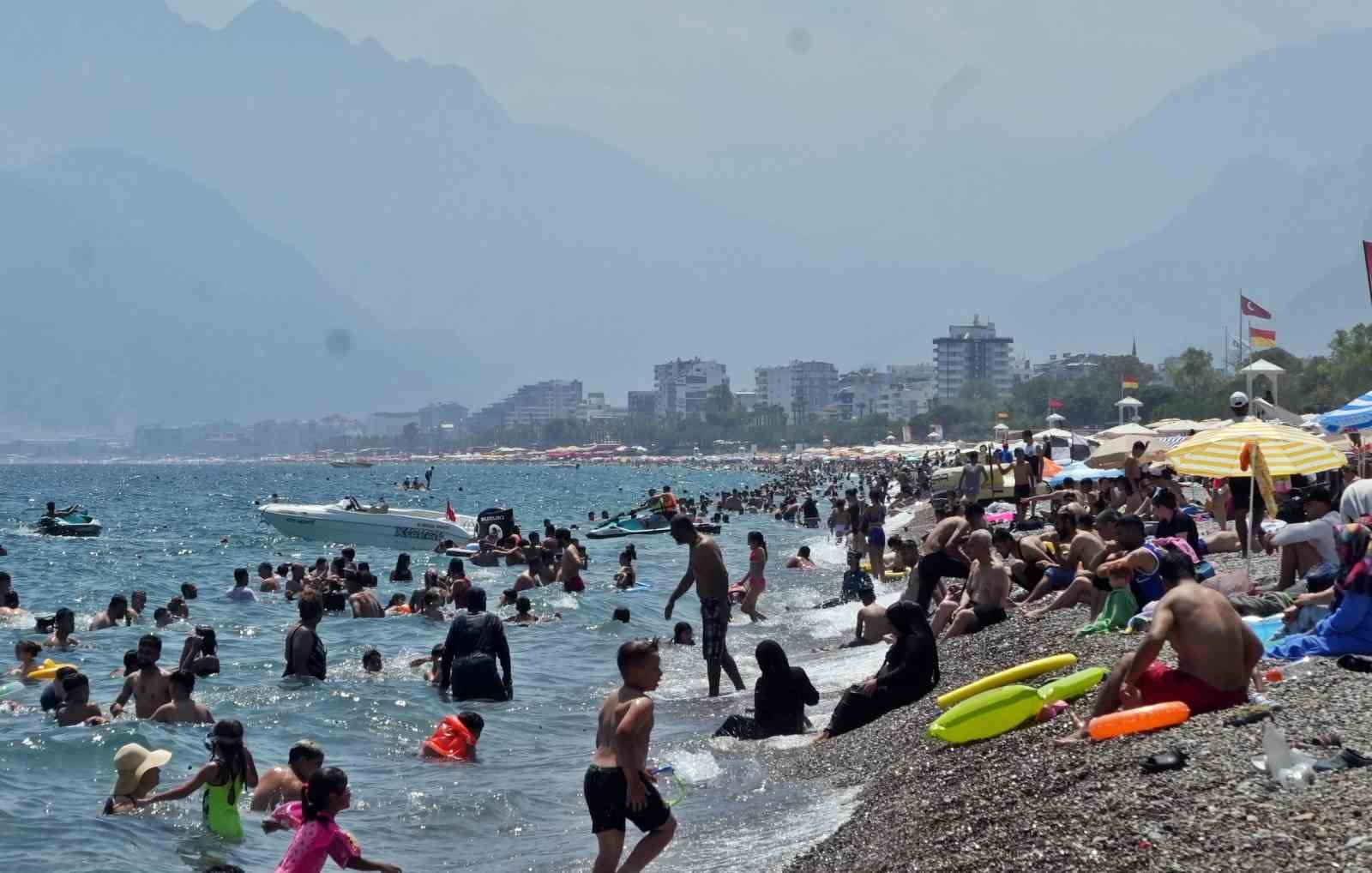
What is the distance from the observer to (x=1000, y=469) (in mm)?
30234

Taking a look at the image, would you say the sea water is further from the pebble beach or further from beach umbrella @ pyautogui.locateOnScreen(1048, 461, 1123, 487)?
beach umbrella @ pyautogui.locateOnScreen(1048, 461, 1123, 487)

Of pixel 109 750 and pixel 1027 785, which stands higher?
pixel 1027 785

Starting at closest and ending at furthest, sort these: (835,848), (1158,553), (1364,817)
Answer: (1364,817) → (835,848) → (1158,553)

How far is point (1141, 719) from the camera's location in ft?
25.3

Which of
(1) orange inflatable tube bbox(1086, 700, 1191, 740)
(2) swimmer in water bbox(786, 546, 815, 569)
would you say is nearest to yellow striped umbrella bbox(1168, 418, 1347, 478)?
(1) orange inflatable tube bbox(1086, 700, 1191, 740)

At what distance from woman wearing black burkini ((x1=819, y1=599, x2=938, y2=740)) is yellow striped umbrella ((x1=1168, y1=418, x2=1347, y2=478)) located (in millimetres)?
4313

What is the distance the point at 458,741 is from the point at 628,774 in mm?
5477

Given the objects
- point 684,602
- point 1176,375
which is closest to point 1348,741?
point 684,602

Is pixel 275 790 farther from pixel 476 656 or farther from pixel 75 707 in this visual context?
pixel 476 656

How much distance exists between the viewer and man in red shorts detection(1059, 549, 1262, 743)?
7.77 meters

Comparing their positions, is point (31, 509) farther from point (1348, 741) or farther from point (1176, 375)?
point (1176, 375)

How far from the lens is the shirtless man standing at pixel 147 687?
1198 centimetres

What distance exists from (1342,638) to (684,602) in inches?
712

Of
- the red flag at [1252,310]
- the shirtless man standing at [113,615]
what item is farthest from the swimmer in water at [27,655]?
the red flag at [1252,310]
